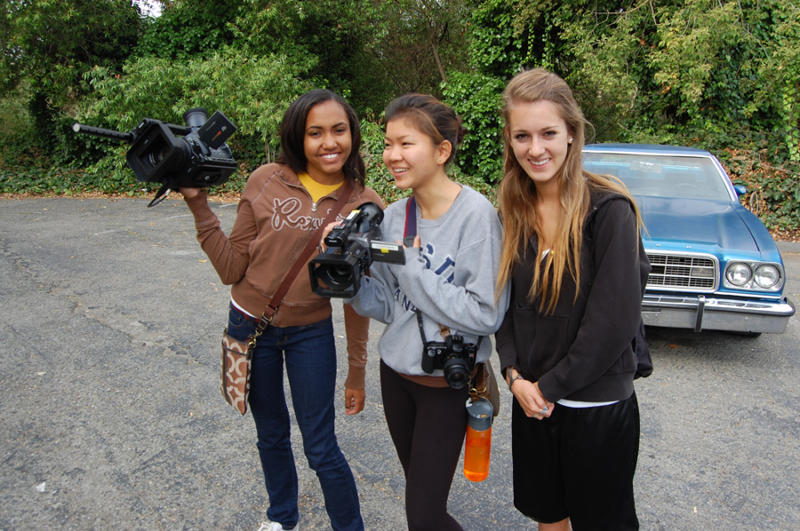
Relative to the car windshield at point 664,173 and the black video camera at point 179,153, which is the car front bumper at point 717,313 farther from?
the black video camera at point 179,153

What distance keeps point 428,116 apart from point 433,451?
46.1 inches

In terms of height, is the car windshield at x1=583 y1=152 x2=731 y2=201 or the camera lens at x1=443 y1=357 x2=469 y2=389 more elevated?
the car windshield at x1=583 y1=152 x2=731 y2=201

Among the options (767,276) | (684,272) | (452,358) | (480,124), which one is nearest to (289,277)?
(452,358)

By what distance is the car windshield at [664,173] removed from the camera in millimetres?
5689

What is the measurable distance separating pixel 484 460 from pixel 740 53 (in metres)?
12.0

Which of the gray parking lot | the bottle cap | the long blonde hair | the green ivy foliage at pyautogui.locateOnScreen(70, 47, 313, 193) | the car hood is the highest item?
the green ivy foliage at pyautogui.locateOnScreen(70, 47, 313, 193)

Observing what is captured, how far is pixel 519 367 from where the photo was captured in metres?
1.97

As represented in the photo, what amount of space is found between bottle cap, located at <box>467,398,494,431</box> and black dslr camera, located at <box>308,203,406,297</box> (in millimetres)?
607

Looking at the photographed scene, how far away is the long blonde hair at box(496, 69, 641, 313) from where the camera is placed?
1.77m

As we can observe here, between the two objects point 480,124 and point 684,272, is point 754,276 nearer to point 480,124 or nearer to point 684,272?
point 684,272

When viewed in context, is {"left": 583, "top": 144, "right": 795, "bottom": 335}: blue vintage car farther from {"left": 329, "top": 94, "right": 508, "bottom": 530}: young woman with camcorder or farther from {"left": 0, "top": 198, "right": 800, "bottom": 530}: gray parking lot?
{"left": 329, "top": 94, "right": 508, "bottom": 530}: young woman with camcorder

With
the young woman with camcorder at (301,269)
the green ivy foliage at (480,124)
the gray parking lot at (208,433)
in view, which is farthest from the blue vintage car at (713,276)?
the green ivy foliage at (480,124)

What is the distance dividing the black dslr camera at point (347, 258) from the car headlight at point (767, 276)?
3.85m

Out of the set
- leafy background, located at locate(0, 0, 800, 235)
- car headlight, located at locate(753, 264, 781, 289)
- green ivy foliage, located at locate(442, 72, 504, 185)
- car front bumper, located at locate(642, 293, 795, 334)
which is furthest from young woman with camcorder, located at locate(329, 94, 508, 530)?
green ivy foliage, located at locate(442, 72, 504, 185)
